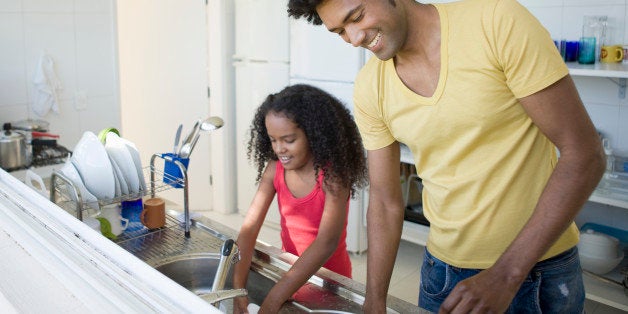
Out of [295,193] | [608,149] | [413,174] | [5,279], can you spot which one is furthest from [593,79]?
[5,279]

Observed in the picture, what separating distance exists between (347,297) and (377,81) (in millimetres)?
435

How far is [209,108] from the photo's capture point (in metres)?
4.14

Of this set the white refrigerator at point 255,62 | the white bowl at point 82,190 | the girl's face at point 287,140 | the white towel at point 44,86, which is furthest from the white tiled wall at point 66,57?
the girl's face at point 287,140

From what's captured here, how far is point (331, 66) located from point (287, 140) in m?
1.66

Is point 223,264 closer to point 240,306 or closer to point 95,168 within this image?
point 240,306

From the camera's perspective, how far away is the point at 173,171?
1664 mm

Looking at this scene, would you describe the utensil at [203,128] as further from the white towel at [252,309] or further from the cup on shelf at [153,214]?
the white towel at [252,309]

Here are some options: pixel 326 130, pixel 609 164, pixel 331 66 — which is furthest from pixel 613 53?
pixel 326 130

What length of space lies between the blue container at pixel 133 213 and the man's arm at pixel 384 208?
653 millimetres

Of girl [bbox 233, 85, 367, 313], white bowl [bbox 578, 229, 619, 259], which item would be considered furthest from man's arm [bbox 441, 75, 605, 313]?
white bowl [bbox 578, 229, 619, 259]

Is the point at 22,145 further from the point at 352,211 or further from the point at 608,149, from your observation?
the point at 608,149

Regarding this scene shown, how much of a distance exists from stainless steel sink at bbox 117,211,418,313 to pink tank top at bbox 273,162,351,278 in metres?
0.17

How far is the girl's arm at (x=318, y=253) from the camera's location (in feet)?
4.36

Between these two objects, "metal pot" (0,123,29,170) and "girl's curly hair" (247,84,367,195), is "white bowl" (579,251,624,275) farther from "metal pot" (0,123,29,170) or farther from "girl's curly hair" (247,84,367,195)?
"metal pot" (0,123,29,170)
